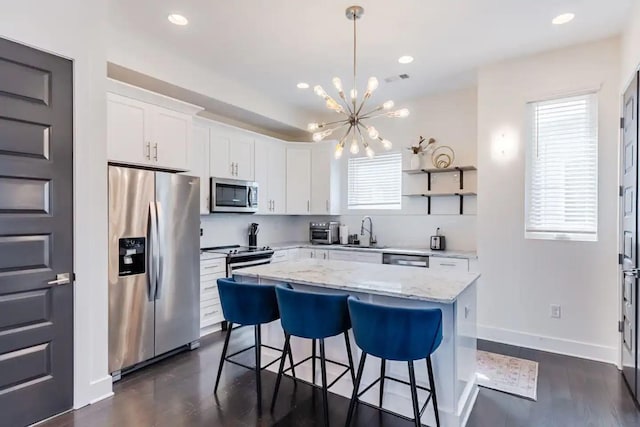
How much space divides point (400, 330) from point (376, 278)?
2.40 ft

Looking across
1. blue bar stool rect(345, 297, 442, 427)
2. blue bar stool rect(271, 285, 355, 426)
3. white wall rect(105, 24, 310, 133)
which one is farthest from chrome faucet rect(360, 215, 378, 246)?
blue bar stool rect(345, 297, 442, 427)

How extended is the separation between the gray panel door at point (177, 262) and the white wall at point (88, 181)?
0.60m

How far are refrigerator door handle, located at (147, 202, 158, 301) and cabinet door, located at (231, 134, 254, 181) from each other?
5.43ft

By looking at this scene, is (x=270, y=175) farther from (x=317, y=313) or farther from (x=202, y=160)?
(x=317, y=313)

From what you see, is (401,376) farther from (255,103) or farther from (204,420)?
(255,103)

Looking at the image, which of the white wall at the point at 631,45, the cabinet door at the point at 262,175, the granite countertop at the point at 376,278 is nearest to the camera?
the granite countertop at the point at 376,278

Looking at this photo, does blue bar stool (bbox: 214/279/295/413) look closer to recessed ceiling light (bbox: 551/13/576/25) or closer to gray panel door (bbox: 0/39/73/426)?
gray panel door (bbox: 0/39/73/426)

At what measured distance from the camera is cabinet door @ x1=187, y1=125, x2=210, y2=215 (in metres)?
4.23

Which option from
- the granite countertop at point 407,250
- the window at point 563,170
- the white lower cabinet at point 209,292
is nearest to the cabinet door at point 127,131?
the white lower cabinet at point 209,292

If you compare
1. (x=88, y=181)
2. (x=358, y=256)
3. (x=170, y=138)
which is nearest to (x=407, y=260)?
(x=358, y=256)

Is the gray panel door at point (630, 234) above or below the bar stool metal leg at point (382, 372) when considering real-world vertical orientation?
above

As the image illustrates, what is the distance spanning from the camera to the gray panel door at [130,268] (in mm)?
2951

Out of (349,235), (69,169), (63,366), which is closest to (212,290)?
(63,366)

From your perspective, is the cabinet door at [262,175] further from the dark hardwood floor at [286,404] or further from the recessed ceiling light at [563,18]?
the recessed ceiling light at [563,18]
